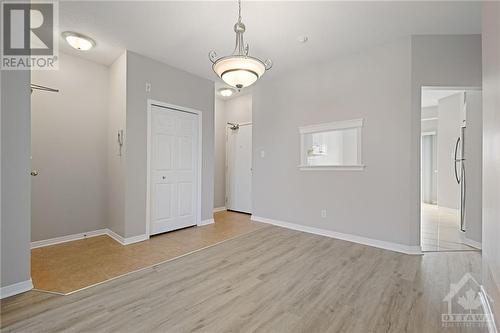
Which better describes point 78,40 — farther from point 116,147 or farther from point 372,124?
point 372,124

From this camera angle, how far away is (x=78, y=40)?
2920 millimetres

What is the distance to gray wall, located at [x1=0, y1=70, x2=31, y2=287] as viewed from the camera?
193cm

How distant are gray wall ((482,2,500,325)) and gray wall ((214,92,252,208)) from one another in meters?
4.36

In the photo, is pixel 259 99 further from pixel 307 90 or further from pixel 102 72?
pixel 102 72

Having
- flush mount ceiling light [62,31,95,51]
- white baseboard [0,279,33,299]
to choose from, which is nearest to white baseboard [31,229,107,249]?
white baseboard [0,279,33,299]

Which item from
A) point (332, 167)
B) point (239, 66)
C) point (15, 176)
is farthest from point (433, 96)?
point (15, 176)

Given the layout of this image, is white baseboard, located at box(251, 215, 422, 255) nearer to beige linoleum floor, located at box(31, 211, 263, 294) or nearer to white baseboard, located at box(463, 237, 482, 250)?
beige linoleum floor, located at box(31, 211, 263, 294)

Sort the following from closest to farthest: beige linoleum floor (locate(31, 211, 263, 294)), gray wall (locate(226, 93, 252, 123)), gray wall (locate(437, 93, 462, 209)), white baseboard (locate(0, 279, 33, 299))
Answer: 1. white baseboard (locate(0, 279, 33, 299))
2. beige linoleum floor (locate(31, 211, 263, 294))
3. gray wall (locate(437, 93, 462, 209))
4. gray wall (locate(226, 93, 252, 123))

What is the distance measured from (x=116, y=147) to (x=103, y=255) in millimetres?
1604

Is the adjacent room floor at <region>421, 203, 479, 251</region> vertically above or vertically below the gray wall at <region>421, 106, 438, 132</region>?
below

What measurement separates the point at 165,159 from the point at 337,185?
288 cm

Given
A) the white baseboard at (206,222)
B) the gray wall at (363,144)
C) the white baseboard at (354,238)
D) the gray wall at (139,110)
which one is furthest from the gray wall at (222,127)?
the gray wall at (139,110)

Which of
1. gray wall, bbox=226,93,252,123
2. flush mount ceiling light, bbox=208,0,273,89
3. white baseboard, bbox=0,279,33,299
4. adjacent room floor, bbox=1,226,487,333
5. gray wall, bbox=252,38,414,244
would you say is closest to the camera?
adjacent room floor, bbox=1,226,487,333

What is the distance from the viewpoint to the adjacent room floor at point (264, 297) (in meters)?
1.61
